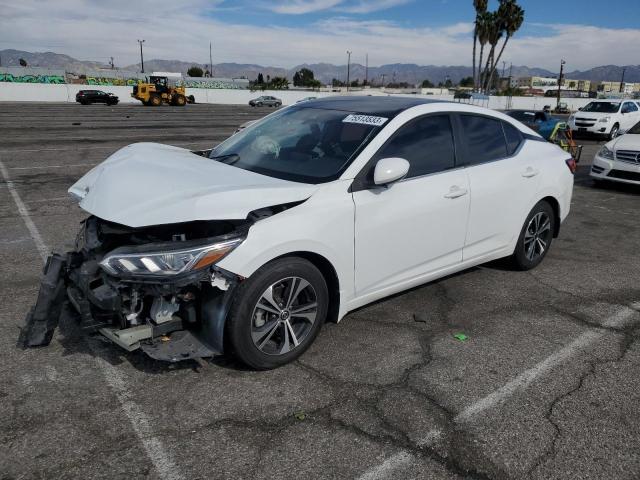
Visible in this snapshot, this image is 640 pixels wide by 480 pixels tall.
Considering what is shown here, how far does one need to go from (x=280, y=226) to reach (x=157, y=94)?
43.0 metres

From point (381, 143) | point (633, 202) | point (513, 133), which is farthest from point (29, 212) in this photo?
point (633, 202)

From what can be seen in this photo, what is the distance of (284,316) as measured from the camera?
3.23 m

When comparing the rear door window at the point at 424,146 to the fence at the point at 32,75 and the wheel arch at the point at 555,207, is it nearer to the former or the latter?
the wheel arch at the point at 555,207

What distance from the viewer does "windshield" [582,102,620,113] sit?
20844 mm

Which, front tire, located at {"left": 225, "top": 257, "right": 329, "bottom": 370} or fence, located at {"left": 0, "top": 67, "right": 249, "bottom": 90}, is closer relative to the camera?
front tire, located at {"left": 225, "top": 257, "right": 329, "bottom": 370}

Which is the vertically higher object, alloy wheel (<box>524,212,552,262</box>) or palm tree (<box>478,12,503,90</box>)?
palm tree (<box>478,12,503,90</box>)

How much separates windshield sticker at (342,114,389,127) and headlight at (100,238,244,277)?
1578 mm

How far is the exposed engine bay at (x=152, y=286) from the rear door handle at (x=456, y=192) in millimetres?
1440

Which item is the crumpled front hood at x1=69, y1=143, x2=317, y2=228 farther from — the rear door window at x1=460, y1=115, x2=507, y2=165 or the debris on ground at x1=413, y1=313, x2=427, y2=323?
the rear door window at x1=460, y1=115, x2=507, y2=165

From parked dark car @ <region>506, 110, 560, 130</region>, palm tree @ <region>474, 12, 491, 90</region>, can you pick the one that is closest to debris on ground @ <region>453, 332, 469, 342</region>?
parked dark car @ <region>506, 110, 560, 130</region>

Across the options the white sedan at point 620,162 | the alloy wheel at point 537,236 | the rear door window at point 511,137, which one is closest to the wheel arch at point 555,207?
the alloy wheel at point 537,236

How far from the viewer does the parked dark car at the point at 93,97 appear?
40.9 meters

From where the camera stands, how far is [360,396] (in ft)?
10.1

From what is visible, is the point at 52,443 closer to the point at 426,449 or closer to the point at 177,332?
the point at 177,332
